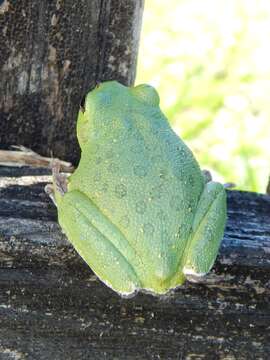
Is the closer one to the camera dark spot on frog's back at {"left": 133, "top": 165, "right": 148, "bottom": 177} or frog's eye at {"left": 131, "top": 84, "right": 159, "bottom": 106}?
dark spot on frog's back at {"left": 133, "top": 165, "right": 148, "bottom": 177}

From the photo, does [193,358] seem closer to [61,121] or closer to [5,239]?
[5,239]

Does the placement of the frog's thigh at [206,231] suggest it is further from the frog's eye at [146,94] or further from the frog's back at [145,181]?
the frog's eye at [146,94]

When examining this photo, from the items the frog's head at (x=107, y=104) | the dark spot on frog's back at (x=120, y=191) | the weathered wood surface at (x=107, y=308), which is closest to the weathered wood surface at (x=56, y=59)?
the frog's head at (x=107, y=104)

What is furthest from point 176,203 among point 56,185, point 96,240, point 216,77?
point 216,77

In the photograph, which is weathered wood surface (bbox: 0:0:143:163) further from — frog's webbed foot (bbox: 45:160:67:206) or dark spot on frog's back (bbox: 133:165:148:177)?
dark spot on frog's back (bbox: 133:165:148:177)

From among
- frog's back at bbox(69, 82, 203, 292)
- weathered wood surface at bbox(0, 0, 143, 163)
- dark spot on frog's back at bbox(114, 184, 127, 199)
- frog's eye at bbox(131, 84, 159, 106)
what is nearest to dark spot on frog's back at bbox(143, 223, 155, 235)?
frog's back at bbox(69, 82, 203, 292)

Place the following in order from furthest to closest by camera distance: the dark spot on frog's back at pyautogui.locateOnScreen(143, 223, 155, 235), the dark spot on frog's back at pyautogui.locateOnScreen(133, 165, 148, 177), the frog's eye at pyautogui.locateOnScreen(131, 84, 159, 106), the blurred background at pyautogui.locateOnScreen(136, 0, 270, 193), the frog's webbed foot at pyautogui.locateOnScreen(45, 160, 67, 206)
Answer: the blurred background at pyautogui.locateOnScreen(136, 0, 270, 193)
the frog's eye at pyautogui.locateOnScreen(131, 84, 159, 106)
the frog's webbed foot at pyautogui.locateOnScreen(45, 160, 67, 206)
the dark spot on frog's back at pyautogui.locateOnScreen(133, 165, 148, 177)
the dark spot on frog's back at pyautogui.locateOnScreen(143, 223, 155, 235)

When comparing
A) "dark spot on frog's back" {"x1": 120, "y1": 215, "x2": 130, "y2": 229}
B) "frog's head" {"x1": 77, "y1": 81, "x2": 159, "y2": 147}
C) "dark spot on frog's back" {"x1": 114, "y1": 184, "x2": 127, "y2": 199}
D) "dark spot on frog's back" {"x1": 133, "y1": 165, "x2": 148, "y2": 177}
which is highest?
"frog's head" {"x1": 77, "y1": 81, "x2": 159, "y2": 147}

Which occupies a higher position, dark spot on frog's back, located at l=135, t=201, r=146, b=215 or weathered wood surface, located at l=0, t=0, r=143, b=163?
weathered wood surface, located at l=0, t=0, r=143, b=163
